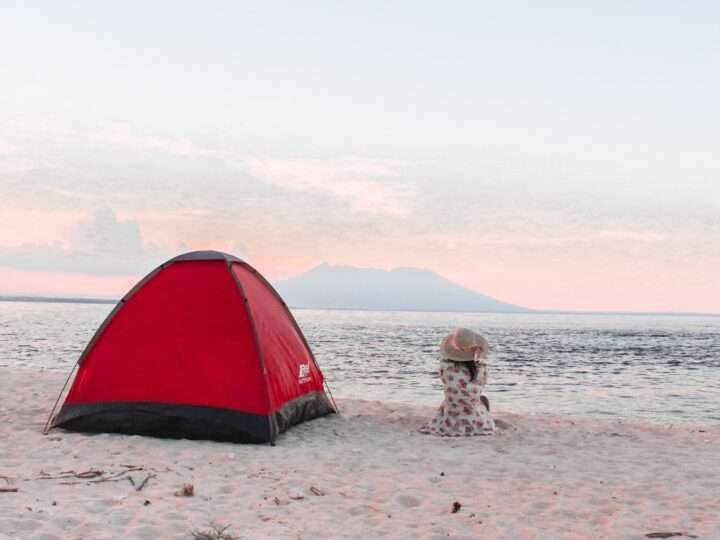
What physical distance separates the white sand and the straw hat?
125 centimetres

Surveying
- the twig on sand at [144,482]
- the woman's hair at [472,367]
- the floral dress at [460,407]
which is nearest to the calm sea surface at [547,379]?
the floral dress at [460,407]

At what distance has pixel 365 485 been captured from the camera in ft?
24.7

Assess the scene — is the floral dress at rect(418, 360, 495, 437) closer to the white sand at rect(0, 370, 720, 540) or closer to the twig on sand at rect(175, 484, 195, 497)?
the white sand at rect(0, 370, 720, 540)

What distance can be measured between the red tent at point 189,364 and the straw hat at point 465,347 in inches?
97.6

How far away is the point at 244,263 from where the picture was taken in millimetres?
10906

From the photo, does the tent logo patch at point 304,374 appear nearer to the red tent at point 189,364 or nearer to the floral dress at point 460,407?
the red tent at point 189,364

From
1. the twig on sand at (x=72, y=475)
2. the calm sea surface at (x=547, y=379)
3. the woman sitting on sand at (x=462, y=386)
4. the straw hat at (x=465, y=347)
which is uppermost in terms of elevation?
→ the straw hat at (x=465, y=347)

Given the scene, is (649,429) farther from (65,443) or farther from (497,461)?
(65,443)

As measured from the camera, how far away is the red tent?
376 inches

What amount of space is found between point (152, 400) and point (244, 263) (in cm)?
252

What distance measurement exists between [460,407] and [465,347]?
1.02 m

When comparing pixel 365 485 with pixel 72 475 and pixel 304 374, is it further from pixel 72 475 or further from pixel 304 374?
pixel 304 374

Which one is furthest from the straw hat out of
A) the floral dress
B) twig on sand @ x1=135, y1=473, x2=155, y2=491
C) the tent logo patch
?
twig on sand @ x1=135, y1=473, x2=155, y2=491

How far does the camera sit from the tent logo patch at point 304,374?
11.0m
